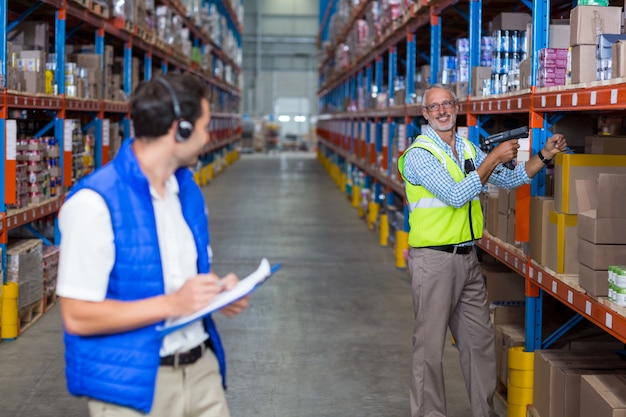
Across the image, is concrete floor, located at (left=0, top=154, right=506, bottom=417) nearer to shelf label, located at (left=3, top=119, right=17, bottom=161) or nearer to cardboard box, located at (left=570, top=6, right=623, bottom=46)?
shelf label, located at (left=3, top=119, right=17, bottom=161)

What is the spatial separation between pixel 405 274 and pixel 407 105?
6.03 feet

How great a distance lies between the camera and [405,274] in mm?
9625

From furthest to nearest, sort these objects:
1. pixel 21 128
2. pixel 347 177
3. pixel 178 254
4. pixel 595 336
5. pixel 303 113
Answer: pixel 303 113 → pixel 347 177 → pixel 21 128 → pixel 595 336 → pixel 178 254

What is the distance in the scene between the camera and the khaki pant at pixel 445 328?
4449mm

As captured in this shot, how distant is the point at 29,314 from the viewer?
7.12 meters

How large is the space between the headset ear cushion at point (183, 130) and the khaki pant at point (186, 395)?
62 cm

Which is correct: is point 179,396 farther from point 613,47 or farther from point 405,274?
point 405,274

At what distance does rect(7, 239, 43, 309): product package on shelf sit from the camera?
22.0ft

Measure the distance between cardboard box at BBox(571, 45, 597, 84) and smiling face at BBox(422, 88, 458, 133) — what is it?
62 centimetres

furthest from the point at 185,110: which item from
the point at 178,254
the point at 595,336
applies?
the point at 595,336

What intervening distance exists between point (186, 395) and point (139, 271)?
1.31 feet

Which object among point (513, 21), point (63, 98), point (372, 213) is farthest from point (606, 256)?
point (372, 213)

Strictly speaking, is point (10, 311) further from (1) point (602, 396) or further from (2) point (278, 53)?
(2) point (278, 53)

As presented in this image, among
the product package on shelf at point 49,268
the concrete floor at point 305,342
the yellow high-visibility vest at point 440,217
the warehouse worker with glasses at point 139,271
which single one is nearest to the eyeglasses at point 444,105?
the yellow high-visibility vest at point 440,217
